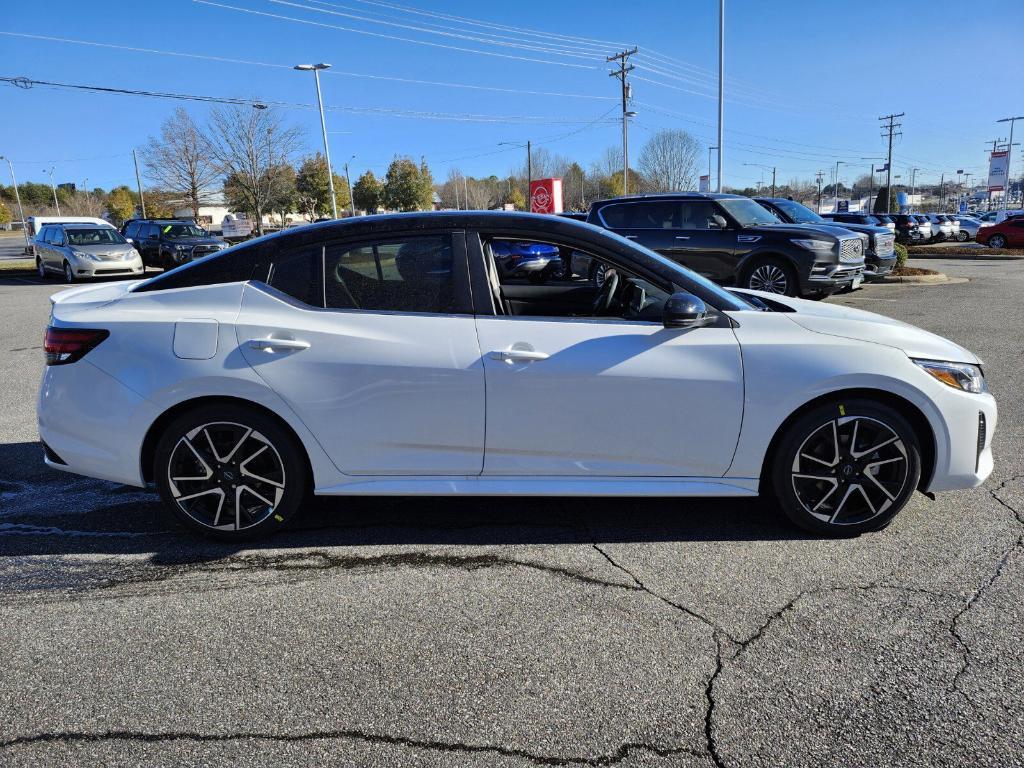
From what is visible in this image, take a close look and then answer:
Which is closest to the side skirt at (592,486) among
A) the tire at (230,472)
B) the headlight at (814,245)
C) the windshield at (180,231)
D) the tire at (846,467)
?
the tire at (846,467)

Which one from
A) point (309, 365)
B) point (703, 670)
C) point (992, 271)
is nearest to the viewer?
point (703, 670)

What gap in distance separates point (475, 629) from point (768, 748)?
1.16m

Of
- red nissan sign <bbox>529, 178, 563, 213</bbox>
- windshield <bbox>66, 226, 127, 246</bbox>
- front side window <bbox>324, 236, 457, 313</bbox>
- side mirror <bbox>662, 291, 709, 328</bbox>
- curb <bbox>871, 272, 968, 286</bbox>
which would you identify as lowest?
curb <bbox>871, 272, 968, 286</bbox>

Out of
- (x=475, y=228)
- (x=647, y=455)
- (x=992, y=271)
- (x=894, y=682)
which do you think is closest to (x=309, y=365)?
(x=475, y=228)

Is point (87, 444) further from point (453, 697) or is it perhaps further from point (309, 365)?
point (453, 697)

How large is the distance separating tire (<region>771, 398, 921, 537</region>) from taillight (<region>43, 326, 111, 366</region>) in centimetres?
340

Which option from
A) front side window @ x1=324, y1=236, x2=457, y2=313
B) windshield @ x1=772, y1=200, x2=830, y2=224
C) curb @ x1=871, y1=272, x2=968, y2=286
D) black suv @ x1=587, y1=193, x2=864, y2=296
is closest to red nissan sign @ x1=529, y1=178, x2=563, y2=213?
windshield @ x1=772, y1=200, x2=830, y2=224

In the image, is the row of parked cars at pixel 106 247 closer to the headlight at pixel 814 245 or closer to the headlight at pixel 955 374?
the headlight at pixel 814 245

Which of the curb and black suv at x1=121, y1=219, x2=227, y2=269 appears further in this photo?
black suv at x1=121, y1=219, x2=227, y2=269

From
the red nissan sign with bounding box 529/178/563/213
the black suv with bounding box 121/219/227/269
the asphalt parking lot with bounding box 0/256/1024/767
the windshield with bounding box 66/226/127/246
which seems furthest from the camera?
the red nissan sign with bounding box 529/178/563/213

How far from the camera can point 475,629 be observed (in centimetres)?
290

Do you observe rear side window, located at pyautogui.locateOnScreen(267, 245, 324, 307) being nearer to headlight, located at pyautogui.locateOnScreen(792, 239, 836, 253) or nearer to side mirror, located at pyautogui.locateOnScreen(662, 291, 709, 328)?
side mirror, located at pyautogui.locateOnScreen(662, 291, 709, 328)

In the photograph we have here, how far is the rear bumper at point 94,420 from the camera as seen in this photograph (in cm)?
353

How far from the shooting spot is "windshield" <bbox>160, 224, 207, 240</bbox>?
947 inches
